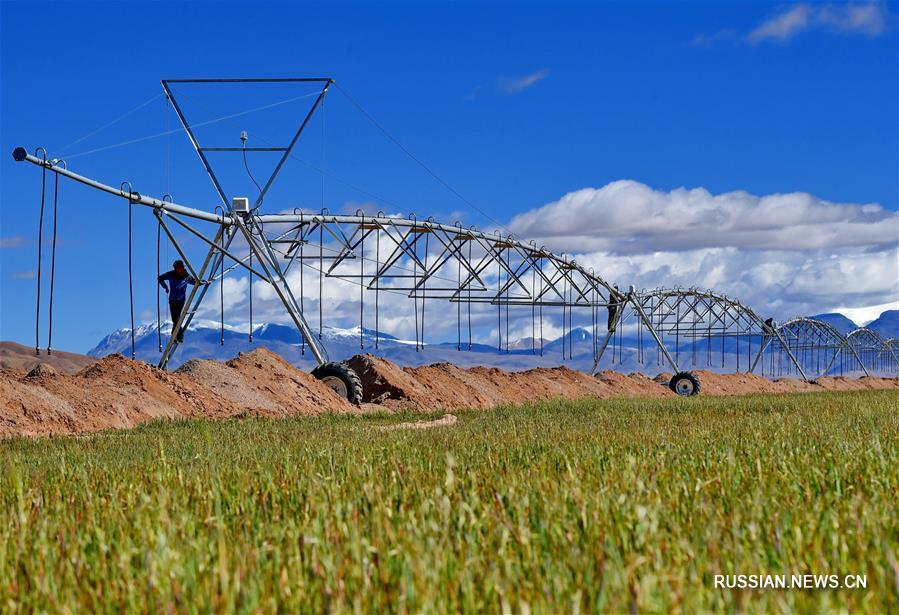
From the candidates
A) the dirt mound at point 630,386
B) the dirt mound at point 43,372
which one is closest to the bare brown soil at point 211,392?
the dirt mound at point 43,372

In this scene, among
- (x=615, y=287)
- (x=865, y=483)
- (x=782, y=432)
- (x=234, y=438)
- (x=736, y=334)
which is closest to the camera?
(x=865, y=483)

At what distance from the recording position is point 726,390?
221ft

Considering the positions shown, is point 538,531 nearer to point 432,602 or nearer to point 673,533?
point 673,533

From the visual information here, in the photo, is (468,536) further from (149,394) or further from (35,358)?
(35,358)

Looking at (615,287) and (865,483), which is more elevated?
(615,287)

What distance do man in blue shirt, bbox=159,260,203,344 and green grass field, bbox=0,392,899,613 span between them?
1844 cm

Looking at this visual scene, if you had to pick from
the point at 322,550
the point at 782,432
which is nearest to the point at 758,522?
the point at 322,550

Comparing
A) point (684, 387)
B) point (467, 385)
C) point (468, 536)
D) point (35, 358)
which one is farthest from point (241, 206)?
point (35, 358)

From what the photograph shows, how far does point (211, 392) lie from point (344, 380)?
407 cm

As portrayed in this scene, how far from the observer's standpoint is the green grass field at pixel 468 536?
4035mm

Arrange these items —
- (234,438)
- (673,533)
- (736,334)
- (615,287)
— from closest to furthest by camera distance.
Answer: (673,533) < (234,438) < (615,287) < (736,334)

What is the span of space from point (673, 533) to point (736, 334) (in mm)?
63905

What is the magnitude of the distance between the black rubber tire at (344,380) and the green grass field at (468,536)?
66.6 feet

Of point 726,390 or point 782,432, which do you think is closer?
point 782,432
